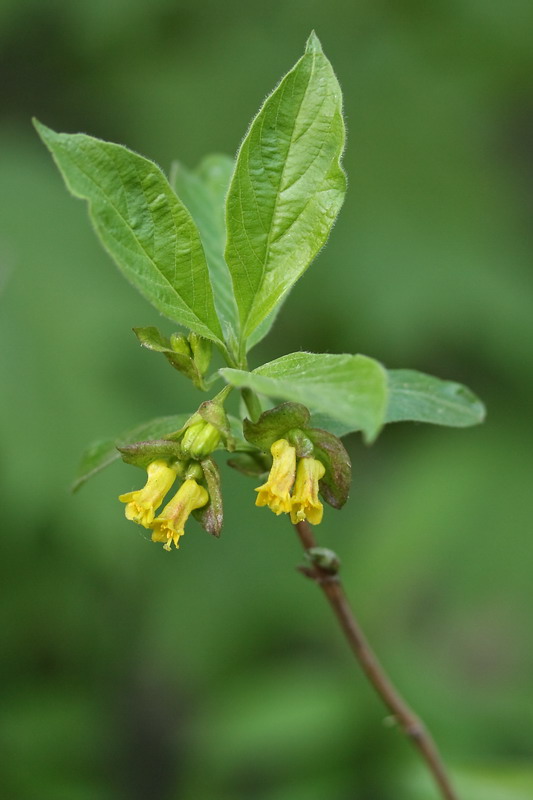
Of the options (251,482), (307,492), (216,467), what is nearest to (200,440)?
(216,467)

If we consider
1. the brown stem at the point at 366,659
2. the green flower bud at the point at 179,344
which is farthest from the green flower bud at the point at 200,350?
the brown stem at the point at 366,659

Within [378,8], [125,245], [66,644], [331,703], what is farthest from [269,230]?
[378,8]

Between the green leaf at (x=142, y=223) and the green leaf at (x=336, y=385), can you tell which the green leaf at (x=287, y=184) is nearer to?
the green leaf at (x=142, y=223)

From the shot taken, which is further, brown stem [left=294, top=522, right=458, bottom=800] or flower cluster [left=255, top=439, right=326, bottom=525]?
brown stem [left=294, top=522, right=458, bottom=800]

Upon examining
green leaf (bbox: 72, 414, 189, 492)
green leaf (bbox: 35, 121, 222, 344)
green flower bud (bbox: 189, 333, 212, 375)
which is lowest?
green leaf (bbox: 72, 414, 189, 492)

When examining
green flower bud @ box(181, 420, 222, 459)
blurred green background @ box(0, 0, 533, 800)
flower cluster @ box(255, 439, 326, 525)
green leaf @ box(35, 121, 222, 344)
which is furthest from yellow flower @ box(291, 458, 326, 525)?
blurred green background @ box(0, 0, 533, 800)

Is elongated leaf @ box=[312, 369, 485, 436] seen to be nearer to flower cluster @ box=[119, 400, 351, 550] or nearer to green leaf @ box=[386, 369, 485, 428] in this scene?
green leaf @ box=[386, 369, 485, 428]

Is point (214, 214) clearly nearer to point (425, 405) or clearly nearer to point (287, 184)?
point (287, 184)

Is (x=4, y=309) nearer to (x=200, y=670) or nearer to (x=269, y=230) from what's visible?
(x=200, y=670)
